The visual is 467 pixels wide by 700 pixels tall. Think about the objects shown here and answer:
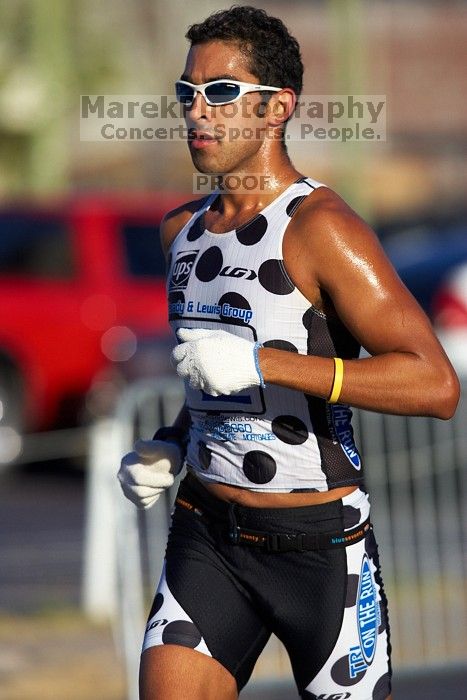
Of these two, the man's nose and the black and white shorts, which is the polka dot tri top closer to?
the black and white shorts

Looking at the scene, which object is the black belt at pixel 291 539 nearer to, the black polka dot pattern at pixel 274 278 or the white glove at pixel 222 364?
the white glove at pixel 222 364

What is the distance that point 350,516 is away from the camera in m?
3.49

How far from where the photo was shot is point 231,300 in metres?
3.42

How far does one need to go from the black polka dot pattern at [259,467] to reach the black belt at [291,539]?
5.2 inches

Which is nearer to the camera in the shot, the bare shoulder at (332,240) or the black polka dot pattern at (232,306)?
the bare shoulder at (332,240)

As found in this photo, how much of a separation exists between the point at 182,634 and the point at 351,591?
1.43 feet

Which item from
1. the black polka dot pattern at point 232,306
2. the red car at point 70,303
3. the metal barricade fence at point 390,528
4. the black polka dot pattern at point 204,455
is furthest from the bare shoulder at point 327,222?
the red car at point 70,303

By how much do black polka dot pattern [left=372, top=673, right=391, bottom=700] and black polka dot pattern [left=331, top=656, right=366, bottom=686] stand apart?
0.22 ft

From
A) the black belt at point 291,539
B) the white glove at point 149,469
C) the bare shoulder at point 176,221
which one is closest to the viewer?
the black belt at point 291,539

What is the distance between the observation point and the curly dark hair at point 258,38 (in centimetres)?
357

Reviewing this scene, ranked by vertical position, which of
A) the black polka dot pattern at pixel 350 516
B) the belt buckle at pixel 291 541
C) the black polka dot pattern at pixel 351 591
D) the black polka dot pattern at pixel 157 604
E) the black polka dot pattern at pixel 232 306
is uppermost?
the black polka dot pattern at pixel 232 306

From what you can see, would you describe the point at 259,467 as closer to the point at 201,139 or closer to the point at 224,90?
the point at 201,139

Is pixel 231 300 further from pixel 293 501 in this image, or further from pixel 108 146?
pixel 108 146

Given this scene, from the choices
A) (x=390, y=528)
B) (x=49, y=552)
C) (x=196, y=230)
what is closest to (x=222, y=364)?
(x=196, y=230)
